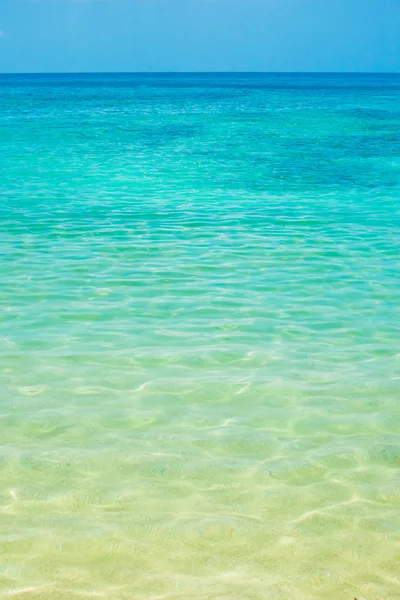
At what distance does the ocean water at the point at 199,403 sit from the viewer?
10.9 ft

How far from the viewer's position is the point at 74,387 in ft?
17.4

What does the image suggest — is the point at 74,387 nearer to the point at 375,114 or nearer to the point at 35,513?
the point at 35,513

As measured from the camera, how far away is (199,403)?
5043 millimetres

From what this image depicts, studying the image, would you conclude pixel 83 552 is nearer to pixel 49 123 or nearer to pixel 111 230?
pixel 111 230

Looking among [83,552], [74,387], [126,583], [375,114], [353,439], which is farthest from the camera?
[375,114]

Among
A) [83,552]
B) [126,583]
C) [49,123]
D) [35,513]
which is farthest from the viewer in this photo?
[49,123]

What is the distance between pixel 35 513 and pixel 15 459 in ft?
2.02

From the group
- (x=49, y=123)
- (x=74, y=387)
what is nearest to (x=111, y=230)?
(x=74, y=387)

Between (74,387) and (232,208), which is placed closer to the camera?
(74,387)

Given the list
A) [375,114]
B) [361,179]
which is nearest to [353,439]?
[361,179]

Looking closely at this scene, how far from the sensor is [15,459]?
4.23m

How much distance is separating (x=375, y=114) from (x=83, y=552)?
37991mm

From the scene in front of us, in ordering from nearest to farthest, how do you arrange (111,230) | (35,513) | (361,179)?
(35,513), (111,230), (361,179)

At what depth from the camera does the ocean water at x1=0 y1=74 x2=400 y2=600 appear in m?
3.33
